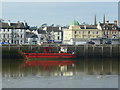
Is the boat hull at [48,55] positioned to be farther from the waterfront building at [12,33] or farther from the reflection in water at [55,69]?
the waterfront building at [12,33]

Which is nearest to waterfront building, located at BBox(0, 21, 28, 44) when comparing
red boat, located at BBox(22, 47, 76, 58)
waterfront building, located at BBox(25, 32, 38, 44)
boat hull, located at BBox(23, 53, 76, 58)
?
waterfront building, located at BBox(25, 32, 38, 44)

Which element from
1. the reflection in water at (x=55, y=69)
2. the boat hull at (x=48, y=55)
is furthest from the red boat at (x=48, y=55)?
the reflection in water at (x=55, y=69)

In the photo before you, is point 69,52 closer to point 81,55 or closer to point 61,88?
point 81,55

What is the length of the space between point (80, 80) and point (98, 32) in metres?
54.5

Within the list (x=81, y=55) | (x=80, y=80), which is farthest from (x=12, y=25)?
(x=80, y=80)

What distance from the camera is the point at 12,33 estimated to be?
67625mm

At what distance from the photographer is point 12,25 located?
68.5m

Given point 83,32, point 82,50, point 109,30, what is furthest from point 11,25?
point 109,30

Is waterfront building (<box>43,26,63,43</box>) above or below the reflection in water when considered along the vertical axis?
above

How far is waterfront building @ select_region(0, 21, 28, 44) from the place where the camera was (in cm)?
6744

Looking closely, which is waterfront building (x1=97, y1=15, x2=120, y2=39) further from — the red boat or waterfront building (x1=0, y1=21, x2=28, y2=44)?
the red boat

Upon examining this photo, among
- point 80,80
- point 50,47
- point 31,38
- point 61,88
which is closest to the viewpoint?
point 61,88

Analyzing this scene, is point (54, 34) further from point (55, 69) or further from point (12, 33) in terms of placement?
point (55, 69)

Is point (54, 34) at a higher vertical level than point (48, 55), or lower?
higher
